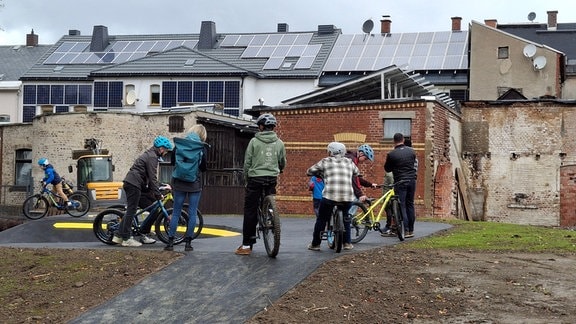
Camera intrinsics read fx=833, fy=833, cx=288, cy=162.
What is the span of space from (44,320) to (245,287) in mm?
2245

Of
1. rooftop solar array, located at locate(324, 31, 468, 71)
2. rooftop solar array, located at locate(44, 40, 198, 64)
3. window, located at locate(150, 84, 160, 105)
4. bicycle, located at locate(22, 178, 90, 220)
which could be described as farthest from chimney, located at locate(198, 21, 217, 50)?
bicycle, located at locate(22, 178, 90, 220)

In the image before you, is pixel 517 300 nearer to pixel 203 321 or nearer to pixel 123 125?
pixel 203 321

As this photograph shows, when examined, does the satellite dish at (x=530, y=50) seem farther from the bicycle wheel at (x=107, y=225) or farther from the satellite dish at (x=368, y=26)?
the bicycle wheel at (x=107, y=225)

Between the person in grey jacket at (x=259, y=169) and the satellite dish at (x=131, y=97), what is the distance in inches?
1643

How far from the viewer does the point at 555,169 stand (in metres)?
32.7

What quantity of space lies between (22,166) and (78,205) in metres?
19.0

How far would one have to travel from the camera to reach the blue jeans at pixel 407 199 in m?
14.3

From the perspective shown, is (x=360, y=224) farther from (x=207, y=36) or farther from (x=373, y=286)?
(x=207, y=36)

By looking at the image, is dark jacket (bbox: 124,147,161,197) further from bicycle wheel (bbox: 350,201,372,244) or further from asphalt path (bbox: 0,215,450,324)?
bicycle wheel (bbox: 350,201,372,244)

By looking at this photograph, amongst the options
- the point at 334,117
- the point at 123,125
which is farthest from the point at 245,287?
the point at 123,125

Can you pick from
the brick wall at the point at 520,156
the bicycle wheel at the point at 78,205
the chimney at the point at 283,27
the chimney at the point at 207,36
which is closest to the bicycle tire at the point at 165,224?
the bicycle wheel at the point at 78,205

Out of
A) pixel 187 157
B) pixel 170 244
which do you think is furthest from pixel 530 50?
pixel 170 244

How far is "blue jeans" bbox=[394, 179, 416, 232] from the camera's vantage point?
46.8 feet

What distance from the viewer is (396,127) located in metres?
28.8
